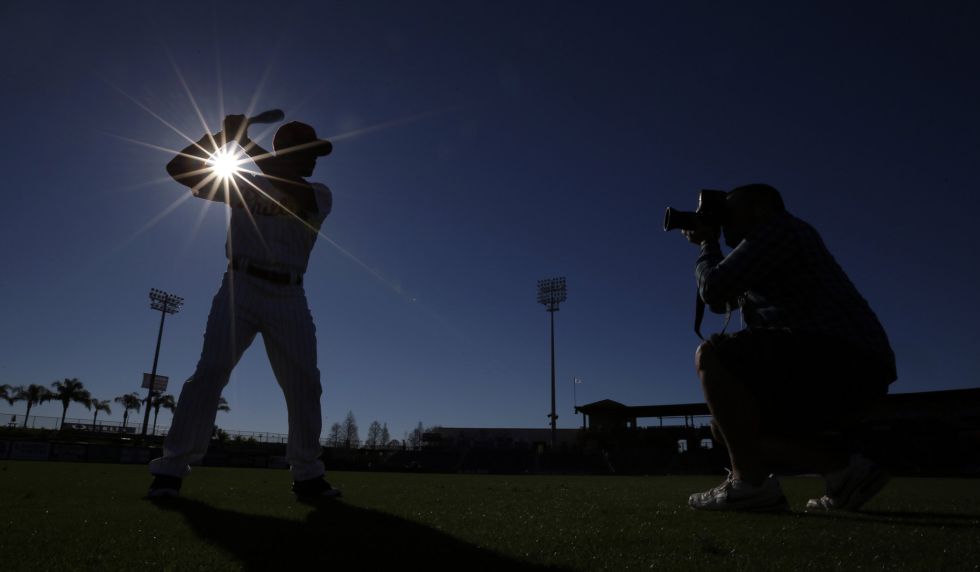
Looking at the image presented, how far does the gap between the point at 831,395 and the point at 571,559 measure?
5.44ft

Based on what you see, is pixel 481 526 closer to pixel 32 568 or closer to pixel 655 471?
pixel 32 568

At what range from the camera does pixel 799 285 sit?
261cm

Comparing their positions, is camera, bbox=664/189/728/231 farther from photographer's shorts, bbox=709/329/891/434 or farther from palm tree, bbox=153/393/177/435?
palm tree, bbox=153/393/177/435

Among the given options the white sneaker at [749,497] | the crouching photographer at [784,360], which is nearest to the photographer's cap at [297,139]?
the crouching photographer at [784,360]

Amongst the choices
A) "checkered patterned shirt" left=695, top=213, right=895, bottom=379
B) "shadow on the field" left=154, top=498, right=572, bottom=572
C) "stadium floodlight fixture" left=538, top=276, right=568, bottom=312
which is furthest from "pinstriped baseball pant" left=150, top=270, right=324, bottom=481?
"stadium floodlight fixture" left=538, top=276, right=568, bottom=312

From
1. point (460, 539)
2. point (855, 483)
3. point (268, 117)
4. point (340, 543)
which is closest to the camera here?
point (340, 543)

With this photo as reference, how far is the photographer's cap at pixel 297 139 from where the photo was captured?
13.1ft

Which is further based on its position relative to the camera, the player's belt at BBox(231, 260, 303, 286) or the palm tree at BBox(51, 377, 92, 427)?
the palm tree at BBox(51, 377, 92, 427)

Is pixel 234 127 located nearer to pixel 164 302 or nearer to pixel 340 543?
pixel 340 543

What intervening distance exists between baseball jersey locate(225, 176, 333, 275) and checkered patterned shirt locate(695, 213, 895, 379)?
270cm

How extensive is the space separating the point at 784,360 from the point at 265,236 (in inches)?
126

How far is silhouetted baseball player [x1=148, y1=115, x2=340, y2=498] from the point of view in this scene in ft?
11.4

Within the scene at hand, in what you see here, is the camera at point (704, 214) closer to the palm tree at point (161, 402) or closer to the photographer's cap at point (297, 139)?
the photographer's cap at point (297, 139)

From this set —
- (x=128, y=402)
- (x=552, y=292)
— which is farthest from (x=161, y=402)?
(x=552, y=292)
